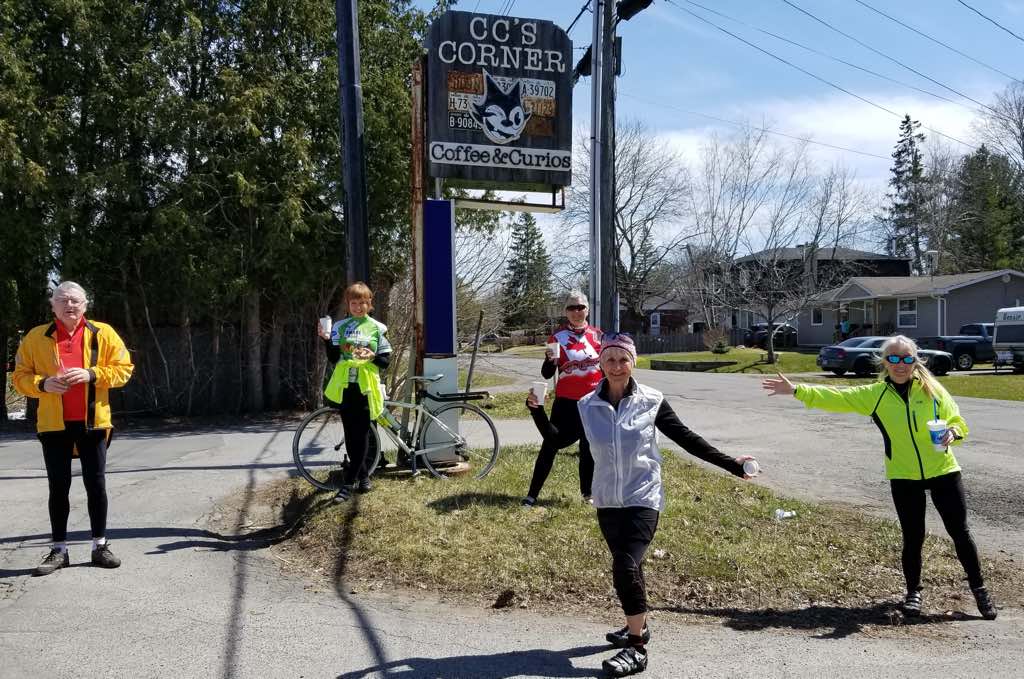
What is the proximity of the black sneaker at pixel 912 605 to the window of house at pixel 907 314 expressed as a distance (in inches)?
1614

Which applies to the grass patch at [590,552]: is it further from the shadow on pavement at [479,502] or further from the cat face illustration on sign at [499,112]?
the cat face illustration on sign at [499,112]

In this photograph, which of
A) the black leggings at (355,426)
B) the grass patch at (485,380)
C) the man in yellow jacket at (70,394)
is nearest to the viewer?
the man in yellow jacket at (70,394)

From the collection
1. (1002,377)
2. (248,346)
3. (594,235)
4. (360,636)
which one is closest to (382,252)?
(248,346)

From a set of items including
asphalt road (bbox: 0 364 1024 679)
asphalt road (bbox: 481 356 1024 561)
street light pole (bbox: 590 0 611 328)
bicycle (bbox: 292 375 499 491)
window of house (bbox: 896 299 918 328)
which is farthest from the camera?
window of house (bbox: 896 299 918 328)

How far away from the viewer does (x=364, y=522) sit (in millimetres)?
6234

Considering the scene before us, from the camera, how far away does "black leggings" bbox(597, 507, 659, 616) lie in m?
3.90

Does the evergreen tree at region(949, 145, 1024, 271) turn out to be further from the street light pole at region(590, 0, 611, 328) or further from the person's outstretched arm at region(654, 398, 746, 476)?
the person's outstretched arm at region(654, 398, 746, 476)

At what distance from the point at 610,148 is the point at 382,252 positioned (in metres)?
4.83

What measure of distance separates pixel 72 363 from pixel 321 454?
4.26 meters

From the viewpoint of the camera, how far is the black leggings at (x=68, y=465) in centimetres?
537

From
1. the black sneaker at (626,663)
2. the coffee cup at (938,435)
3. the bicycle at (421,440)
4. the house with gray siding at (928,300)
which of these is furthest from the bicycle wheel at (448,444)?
the house with gray siding at (928,300)

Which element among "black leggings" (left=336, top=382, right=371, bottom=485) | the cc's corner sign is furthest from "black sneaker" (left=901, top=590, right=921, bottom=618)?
the cc's corner sign

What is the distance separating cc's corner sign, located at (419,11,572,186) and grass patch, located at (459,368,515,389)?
475 inches

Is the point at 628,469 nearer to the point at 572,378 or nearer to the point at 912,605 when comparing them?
the point at 912,605
